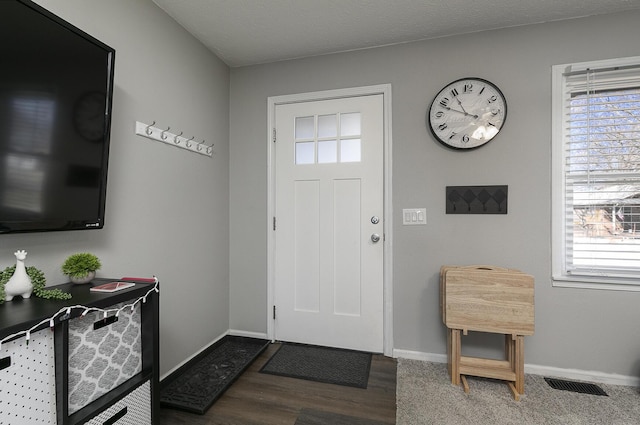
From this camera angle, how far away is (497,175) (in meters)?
2.19

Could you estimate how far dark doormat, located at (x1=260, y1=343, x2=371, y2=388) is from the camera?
2057mm

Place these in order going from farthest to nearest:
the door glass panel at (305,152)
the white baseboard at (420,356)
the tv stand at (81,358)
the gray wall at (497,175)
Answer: the door glass panel at (305,152) < the white baseboard at (420,356) < the gray wall at (497,175) < the tv stand at (81,358)

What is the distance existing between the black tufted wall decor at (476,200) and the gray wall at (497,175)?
0.05 metres

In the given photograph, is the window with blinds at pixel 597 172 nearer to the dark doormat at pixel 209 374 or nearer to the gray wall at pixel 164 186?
the dark doormat at pixel 209 374

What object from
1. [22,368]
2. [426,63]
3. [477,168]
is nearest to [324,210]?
[477,168]

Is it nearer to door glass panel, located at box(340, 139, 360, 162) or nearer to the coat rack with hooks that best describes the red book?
the coat rack with hooks

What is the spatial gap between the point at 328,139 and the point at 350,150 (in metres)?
0.22

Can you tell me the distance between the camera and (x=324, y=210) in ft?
8.27

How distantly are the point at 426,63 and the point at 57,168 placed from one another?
2423 mm

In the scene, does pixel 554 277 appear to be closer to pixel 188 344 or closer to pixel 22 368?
pixel 188 344

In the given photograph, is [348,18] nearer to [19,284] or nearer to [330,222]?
[330,222]

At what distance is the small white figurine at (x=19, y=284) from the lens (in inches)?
42.4

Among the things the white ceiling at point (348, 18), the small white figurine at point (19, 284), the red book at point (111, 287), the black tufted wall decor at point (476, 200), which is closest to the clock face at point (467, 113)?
the black tufted wall decor at point (476, 200)

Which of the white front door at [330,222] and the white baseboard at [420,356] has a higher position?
the white front door at [330,222]
